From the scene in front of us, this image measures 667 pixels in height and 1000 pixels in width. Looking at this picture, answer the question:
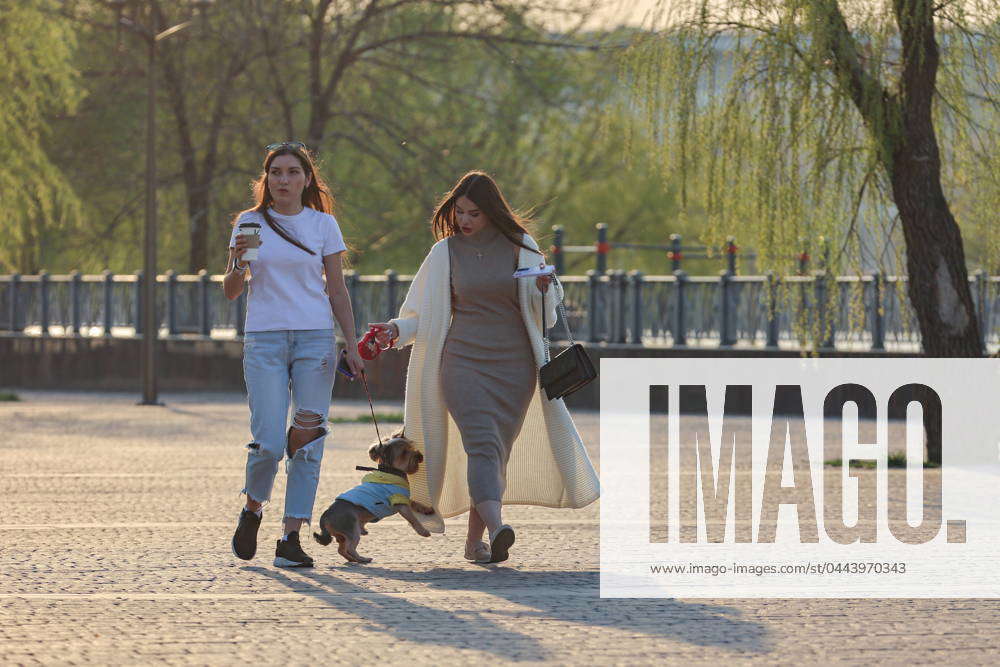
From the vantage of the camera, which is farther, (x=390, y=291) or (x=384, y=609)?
(x=390, y=291)

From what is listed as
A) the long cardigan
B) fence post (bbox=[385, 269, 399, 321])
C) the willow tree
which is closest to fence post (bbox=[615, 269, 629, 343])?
fence post (bbox=[385, 269, 399, 321])

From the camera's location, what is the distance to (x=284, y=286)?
27.2ft

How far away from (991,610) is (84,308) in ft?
91.4

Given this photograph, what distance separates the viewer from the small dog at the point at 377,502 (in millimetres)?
8352

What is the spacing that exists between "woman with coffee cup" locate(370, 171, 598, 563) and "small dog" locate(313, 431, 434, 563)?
0.08m

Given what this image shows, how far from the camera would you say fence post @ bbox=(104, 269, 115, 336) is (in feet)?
108

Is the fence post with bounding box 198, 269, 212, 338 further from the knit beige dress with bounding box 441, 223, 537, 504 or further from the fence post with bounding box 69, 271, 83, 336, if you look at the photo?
the knit beige dress with bounding box 441, 223, 537, 504

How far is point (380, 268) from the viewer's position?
42.5 m

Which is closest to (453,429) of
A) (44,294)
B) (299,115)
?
(44,294)

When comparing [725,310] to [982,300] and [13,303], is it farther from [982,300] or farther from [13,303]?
[13,303]

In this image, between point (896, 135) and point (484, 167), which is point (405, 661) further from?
point (484, 167)

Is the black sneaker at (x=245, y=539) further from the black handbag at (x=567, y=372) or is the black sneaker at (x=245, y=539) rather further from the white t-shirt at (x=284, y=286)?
the black handbag at (x=567, y=372)

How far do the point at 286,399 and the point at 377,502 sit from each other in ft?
A: 1.92

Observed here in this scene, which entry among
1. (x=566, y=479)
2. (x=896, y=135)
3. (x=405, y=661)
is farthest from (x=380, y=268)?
(x=405, y=661)
